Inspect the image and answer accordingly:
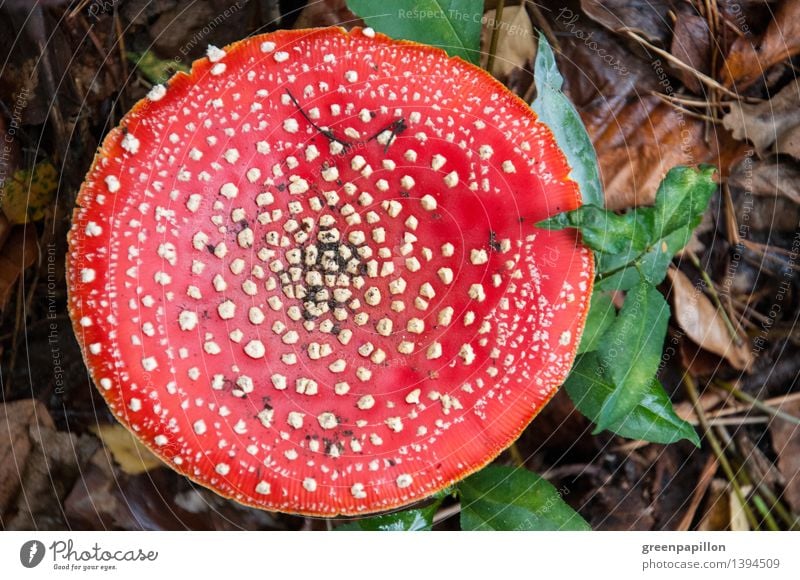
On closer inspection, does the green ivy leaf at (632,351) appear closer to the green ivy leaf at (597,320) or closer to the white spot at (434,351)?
the green ivy leaf at (597,320)

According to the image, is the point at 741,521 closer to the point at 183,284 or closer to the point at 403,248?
the point at 403,248

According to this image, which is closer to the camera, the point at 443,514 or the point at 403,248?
the point at 403,248

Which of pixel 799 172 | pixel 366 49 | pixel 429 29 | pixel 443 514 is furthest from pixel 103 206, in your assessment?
pixel 799 172

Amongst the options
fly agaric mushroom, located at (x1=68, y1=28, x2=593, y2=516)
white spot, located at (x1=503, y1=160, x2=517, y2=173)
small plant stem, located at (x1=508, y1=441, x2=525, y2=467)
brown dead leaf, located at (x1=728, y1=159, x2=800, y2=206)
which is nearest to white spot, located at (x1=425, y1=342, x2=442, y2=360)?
fly agaric mushroom, located at (x1=68, y1=28, x2=593, y2=516)

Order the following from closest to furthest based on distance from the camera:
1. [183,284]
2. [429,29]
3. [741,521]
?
1. [183,284]
2. [429,29]
3. [741,521]

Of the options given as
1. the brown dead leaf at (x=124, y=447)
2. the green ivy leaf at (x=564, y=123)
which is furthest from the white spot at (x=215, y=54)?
the brown dead leaf at (x=124, y=447)
